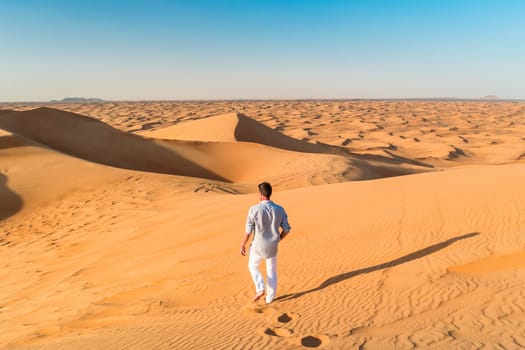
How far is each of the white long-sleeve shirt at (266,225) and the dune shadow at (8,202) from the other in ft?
30.9

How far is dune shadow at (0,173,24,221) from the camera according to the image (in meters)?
11.4

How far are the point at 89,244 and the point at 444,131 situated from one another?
40858 millimetres

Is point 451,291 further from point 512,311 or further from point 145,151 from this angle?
point 145,151

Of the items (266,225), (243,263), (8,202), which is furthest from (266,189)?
(8,202)

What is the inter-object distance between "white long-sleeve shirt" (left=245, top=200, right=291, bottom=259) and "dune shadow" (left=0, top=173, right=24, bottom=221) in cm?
942

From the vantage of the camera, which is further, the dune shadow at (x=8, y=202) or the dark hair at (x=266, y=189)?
the dune shadow at (x=8, y=202)

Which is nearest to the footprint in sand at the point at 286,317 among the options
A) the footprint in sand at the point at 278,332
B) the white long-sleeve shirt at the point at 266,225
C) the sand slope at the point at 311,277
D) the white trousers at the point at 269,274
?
the sand slope at the point at 311,277

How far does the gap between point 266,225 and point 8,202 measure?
10241 mm

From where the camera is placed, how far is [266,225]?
15.3ft

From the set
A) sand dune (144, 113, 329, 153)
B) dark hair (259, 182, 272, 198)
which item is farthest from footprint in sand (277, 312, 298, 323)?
sand dune (144, 113, 329, 153)

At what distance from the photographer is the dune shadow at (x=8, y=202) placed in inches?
449

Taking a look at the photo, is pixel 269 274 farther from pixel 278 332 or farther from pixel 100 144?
pixel 100 144

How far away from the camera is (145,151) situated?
19.7m

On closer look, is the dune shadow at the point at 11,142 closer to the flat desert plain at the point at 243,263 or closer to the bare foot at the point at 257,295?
the flat desert plain at the point at 243,263
